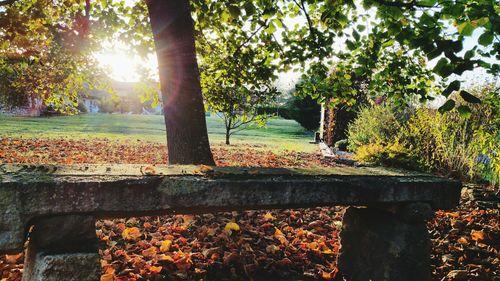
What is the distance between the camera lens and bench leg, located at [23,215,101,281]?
5.61ft

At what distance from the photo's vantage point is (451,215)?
4.62m

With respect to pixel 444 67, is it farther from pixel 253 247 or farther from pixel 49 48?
pixel 49 48

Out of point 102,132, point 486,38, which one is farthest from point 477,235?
point 102,132

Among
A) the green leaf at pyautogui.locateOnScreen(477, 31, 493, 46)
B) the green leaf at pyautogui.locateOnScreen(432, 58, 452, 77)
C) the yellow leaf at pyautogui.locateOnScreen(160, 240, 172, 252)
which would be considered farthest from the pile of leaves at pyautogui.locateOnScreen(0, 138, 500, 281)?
the green leaf at pyautogui.locateOnScreen(477, 31, 493, 46)

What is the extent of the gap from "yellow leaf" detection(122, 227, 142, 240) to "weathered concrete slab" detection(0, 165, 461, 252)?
140 centimetres

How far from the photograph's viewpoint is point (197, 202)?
6.59 feet

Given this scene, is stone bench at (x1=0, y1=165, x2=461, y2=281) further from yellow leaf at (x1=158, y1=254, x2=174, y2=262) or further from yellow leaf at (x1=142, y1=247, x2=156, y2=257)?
yellow leaf at (x1=142, y1=247, x2=156, y2=257)

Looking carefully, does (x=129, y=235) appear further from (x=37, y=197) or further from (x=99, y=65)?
(x=99, y=65)

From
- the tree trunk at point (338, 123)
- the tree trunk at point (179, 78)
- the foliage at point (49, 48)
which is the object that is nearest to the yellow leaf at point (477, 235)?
the tree trunk at point (179, 78)

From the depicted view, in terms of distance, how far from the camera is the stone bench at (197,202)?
1.70 meters

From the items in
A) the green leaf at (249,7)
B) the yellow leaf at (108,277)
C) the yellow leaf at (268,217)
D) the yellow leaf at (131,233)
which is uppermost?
the green leaf at (249,7)

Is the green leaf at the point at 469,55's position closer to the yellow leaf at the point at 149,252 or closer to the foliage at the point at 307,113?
the yellow leaf at the point at 149,252

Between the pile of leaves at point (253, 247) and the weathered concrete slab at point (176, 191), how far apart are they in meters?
0.94

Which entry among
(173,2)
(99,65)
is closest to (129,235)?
(173,2)
